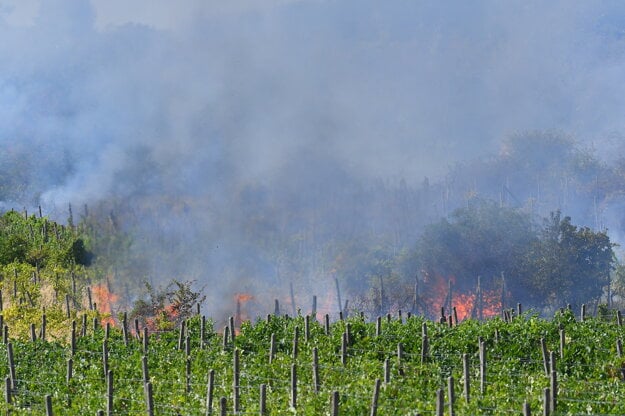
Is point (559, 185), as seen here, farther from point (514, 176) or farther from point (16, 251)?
point (16, 251)

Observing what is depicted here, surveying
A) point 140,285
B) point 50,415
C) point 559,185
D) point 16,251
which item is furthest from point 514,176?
point 50,415

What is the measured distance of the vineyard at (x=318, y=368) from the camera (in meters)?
30.6

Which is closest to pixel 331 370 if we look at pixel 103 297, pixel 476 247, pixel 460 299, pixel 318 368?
pixel 318 368

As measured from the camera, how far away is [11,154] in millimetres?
134500

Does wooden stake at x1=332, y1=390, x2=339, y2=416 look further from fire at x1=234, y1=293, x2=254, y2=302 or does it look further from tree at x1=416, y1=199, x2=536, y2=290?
fire at x1=234, y1=293, x2=254, y2=302

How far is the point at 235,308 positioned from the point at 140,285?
8.36m

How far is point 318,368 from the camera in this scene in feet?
122

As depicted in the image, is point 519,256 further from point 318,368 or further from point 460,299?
point 318,368

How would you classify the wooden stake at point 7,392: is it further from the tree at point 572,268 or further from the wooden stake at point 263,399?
the tree at point 572,268

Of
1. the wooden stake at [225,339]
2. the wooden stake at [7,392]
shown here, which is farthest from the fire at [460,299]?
the wooden stake at [7,392]

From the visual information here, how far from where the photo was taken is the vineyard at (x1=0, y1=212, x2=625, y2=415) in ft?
100

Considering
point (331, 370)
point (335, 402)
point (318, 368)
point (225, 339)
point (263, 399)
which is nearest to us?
point (335, 402)

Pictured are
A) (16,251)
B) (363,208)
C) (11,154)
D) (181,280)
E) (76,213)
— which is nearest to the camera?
(16,251)

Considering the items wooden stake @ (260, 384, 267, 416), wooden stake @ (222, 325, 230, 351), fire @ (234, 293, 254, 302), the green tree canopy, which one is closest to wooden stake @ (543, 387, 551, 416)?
wooden stake @ (260, 384, 267, 416)
